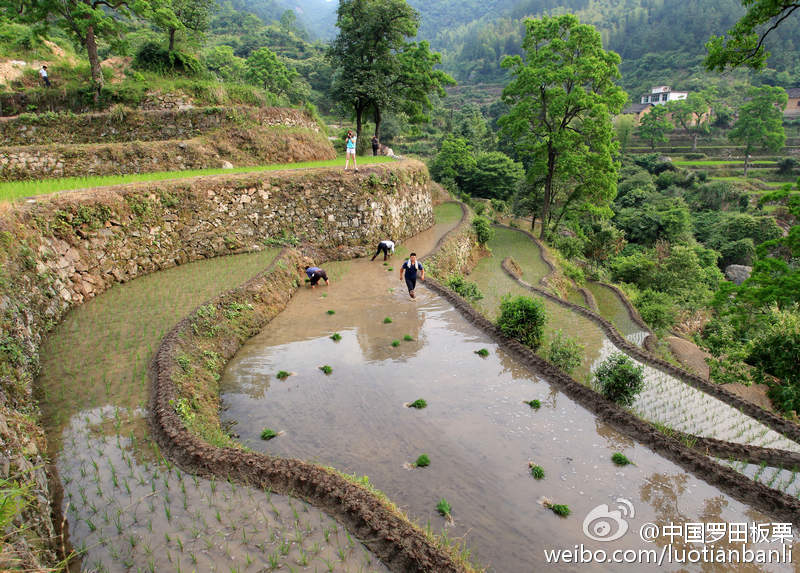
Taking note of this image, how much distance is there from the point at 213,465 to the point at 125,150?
50.7 ft

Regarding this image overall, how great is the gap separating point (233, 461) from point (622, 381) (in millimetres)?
6945

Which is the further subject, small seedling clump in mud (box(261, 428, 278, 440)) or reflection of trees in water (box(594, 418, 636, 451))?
small seedling clump in mud (box(261, 428, 278, 440))

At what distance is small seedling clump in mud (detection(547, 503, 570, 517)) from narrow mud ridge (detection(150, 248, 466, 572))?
5.85 feet

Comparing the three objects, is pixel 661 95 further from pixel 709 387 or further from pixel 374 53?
pixel 709 387

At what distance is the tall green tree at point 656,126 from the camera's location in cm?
→ 6150

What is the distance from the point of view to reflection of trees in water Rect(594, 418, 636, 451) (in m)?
6.93

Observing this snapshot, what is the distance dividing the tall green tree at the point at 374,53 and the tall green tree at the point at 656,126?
4930 centimetres

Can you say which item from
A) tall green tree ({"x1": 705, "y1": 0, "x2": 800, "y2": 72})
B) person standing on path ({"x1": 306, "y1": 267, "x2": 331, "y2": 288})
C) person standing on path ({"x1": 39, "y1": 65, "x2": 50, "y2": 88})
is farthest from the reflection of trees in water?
person standing on path ({"x1": 39, "y1": 65, "x2": 50, "y2": 88})

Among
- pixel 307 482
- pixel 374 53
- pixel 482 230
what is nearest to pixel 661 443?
pixel 307 482

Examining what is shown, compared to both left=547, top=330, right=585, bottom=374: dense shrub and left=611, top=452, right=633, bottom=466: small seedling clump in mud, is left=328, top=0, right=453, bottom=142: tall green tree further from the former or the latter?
left=611, top=452, right=633, bottom=466: small seedling clump in mud

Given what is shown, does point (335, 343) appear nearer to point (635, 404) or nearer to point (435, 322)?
point (435, 322)

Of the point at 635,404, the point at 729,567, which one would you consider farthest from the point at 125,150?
the point at 729,567

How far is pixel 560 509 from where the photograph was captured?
18.2ft

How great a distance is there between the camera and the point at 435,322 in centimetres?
1156
